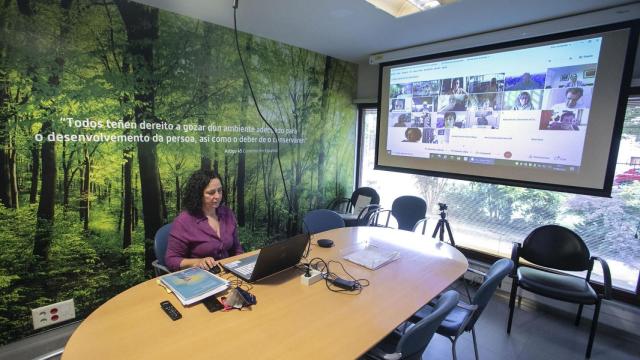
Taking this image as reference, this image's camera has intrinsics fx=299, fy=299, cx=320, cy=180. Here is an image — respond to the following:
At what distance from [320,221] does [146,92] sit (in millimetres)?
1942

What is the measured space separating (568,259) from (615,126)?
1151mm

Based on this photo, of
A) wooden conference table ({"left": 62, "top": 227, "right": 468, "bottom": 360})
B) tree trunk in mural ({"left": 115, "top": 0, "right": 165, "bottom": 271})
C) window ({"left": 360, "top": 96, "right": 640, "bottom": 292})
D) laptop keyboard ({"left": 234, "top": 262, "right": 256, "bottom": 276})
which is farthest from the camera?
window ({"left": 360, "top": 96, "right": 640, "bottom": 292})

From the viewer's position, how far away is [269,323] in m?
1.31

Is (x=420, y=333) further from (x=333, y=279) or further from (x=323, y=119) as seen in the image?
(x=323, y=119)

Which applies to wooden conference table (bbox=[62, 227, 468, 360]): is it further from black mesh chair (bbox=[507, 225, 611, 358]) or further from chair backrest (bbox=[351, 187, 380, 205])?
chair backrest (bbox=[351, 187, 380, 205])

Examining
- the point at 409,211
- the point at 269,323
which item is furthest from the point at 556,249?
the point at 269,323

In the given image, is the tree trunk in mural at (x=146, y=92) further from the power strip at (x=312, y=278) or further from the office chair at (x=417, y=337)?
the office chair at (x=417, y=337)

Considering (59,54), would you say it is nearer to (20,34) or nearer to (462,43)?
(20,34)

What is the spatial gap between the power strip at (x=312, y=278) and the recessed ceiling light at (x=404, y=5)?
1.95 metres

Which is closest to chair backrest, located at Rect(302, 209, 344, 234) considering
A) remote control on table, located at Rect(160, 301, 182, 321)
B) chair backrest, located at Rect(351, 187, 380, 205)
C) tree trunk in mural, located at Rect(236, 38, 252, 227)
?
tree trunk in mural, located at Rect(236, 38, 252, 227)

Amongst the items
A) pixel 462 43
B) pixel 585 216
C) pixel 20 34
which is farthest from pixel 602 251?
pixel 20 34

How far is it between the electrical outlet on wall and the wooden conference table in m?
1.38

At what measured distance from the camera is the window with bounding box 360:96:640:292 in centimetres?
256

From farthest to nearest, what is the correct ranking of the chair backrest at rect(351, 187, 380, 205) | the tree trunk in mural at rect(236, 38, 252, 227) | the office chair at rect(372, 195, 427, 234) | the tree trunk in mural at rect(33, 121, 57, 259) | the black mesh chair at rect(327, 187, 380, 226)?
the chair backrest at rect(351, 187, 380, 205) → the black mesh chair at rect(327, 187, 380, 226) → the office chair at rect(372, 195, 427, 234) → the tree trunk in mural at rect(236, 38, 252, 227) → the tree trunk in mural at rect(33, 121, 57, 259)
